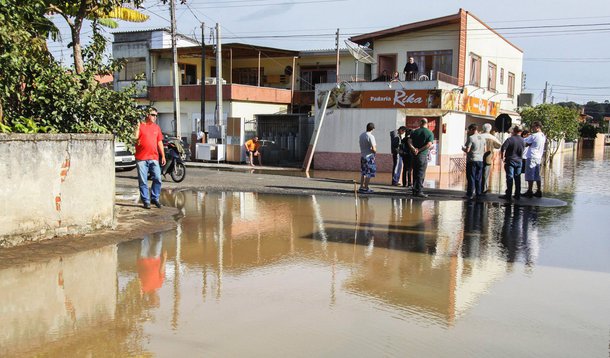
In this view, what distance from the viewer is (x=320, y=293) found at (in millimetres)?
5863

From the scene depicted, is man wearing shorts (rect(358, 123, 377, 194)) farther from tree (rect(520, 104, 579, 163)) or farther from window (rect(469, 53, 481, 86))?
tree (rect(520, 104, 579, 163))

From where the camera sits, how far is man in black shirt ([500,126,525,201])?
43.5ft

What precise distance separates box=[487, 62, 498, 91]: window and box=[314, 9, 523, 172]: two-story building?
1.87 ft

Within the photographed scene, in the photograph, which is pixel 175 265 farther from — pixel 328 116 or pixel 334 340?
pixel 328 116

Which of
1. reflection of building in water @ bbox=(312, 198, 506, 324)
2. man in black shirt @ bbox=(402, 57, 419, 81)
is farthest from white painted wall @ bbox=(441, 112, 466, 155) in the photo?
reflection of building in water @ bbox=(312, 198, 506, 324)

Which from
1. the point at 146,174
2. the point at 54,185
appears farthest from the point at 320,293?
the point at 146,174

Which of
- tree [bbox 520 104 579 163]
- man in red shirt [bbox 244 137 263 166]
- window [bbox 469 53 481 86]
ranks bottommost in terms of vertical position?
man in red shirt [bbox 244 137 263 166]

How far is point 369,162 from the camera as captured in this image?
45.6 feet

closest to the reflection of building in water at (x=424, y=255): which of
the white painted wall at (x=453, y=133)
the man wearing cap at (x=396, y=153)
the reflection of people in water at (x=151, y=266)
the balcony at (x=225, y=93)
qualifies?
the reflection of people in water at (x=151, y=266)

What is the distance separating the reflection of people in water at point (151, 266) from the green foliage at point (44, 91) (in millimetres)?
2206

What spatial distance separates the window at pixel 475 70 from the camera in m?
26.2

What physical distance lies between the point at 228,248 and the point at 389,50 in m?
20.4

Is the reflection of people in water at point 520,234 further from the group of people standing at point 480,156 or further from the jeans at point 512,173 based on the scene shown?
the group of people standing at point 480,156

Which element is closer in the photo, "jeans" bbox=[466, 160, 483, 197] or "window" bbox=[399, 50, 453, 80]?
"jeans" bbox=[466, 160, 483, 197]
